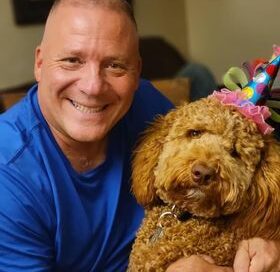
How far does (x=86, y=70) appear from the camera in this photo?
126cm

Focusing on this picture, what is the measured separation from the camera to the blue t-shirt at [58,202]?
120cm

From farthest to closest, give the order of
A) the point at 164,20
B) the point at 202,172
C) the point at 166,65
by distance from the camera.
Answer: the point at 164,20 → the point at 166,65 → the point at 202,172

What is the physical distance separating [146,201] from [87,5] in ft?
1.66

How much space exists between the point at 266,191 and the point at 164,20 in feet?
10.00

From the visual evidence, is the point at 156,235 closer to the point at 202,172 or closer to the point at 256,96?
the point at 202,172

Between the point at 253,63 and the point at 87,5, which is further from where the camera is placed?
the point at 253,63

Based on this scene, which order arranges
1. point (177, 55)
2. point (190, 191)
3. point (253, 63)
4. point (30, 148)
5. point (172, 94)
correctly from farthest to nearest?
point (177, 55) < point (172, 94) < point (253, 63) < point (30, 148) < point (190, 191)

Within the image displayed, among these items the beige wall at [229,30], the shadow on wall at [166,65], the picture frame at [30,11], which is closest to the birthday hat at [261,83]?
the shadow on wall at [166,65]

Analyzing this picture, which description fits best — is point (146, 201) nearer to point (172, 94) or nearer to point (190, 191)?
point (190, 191)

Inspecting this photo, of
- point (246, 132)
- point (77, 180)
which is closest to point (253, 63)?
point (246, 132)

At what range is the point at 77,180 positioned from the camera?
1.33 metres

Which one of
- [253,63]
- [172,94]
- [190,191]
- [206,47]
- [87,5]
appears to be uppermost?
[87,5]

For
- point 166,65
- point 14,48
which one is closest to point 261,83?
point 14,48

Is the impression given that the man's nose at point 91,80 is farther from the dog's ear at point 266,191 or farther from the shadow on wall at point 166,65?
the shadow on wall at point 166,65
